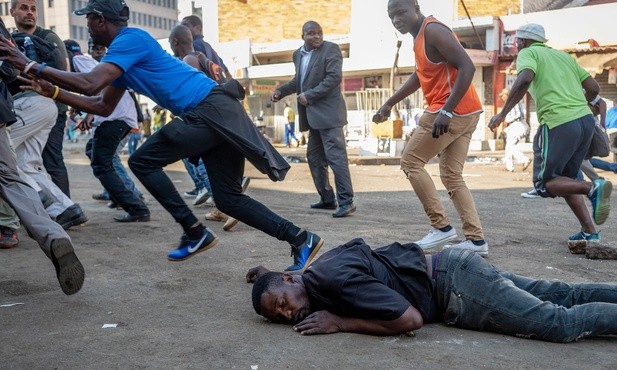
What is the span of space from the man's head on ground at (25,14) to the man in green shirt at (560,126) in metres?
3.99

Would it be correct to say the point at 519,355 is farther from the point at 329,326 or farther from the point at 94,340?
the point at 94,340

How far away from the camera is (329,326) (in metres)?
3.61

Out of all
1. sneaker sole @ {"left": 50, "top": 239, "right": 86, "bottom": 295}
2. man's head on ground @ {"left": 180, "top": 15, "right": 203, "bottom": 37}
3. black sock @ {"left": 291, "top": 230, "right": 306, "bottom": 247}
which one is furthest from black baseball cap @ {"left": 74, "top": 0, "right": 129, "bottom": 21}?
man's head on ground @ {"left": 180, "top": 15, "right": 203, "bottom": 37}

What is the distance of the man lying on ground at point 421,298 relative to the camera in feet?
11.4

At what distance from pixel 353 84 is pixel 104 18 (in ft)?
98.5

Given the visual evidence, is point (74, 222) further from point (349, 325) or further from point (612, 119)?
point (612, 119)

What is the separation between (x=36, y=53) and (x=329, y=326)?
13.7 feet

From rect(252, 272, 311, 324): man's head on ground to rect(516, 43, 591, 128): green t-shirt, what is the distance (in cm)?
317

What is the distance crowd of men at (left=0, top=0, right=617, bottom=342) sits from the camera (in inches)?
140

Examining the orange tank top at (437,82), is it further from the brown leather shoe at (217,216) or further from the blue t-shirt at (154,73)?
the brown leather shoe at (217,216)

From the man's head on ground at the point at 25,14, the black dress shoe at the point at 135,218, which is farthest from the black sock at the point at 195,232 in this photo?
the man's head on ground at the point at 25,14

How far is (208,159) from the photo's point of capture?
5.15 meters

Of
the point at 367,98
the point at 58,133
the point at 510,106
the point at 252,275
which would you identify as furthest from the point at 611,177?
the point at 367,98

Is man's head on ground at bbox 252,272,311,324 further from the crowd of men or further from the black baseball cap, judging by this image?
the black baseball cap
